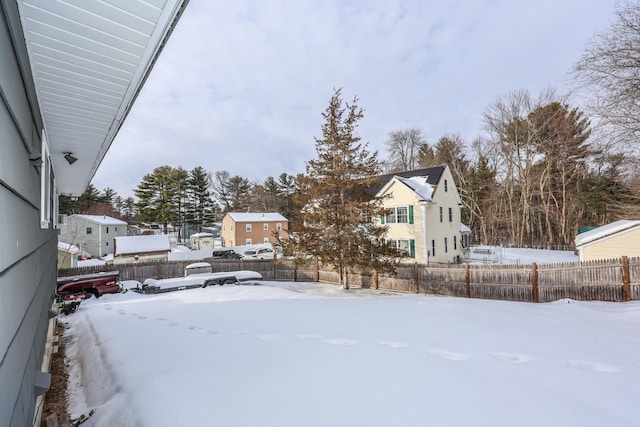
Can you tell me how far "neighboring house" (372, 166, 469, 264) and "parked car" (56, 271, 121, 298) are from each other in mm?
13095

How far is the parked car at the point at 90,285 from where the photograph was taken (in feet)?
31.9

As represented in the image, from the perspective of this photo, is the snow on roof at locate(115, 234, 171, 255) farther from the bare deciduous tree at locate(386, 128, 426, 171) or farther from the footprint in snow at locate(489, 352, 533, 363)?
the bare deciduous tree at locate(386, 128, 426, 171)

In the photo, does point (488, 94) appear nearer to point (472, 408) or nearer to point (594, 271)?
point (594, 271)

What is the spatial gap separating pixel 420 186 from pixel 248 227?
21.0 metres

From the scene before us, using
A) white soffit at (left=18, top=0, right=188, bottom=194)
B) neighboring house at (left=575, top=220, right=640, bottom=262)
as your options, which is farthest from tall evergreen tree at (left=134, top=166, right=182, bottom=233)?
neighboring house at (left=575, top=220, right=640, bottom=262)

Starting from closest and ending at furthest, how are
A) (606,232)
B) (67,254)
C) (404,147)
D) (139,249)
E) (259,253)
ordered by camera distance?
(606,232)
(67,254)
(139,249)
(259,253)
(404,147)

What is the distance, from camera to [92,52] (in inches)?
83.7

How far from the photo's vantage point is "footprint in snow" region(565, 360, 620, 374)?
357 centimetres

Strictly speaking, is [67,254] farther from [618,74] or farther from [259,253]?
[618,74]

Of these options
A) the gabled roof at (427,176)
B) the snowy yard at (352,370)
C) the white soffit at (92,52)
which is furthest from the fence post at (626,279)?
the white soffit at (92,52)

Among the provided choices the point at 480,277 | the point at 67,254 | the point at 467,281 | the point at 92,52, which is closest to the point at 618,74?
the point at 480,277

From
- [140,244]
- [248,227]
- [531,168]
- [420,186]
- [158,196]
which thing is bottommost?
[140,244]

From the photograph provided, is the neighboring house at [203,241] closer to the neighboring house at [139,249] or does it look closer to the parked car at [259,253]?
the neighboring house at [139,249]

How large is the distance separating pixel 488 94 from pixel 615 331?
27723 millimetres
